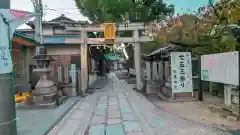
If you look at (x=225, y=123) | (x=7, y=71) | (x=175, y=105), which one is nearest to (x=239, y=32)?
(x=225, y=123)

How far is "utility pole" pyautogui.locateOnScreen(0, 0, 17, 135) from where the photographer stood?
2.97 meters

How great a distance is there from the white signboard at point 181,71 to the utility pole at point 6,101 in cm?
965

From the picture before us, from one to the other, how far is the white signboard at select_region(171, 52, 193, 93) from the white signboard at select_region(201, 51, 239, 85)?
2.18 metres

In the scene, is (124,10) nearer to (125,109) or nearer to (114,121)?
(125,109)

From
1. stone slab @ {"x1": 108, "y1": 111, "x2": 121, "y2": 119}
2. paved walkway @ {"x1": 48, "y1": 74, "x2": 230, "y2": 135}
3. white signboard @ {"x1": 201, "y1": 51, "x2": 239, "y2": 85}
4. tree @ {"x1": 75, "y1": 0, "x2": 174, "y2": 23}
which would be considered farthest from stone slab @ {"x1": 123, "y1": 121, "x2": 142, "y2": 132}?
tree @ {"x1": 75, "y1": 0, "x2": 174, "y2": 23}

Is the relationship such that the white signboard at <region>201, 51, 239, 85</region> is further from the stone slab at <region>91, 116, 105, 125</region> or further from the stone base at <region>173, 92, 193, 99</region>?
the stone slab at <region>91, 116, 105, 125</region>

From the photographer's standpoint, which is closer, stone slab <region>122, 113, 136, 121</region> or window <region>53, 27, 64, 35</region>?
stone slab <region>122, 113, 136, 121</region>

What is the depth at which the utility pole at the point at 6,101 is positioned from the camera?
2.97 meters

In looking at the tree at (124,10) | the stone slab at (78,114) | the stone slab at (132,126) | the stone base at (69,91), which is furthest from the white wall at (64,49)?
the stone slab at (132,126)

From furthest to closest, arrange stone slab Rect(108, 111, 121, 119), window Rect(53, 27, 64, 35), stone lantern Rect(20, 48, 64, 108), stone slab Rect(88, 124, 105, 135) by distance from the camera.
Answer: window Rect(53, 27, 64, 35)
stone lantern Rect(20, 48, 64, 108)
stone slab Rect(108, 111, 121, 119)
stone slab Rect(88, 124, 105, 135)

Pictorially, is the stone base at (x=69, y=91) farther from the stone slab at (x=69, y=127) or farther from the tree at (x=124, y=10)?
the tree at (x=124, y=10)

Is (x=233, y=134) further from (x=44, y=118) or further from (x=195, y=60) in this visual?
(x=195, y=60)

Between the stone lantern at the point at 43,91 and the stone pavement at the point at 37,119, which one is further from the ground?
the stone lantern at the point at 43,91

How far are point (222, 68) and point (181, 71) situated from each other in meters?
4.14
